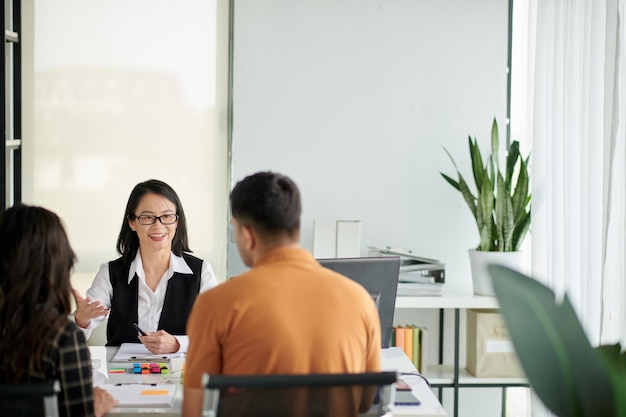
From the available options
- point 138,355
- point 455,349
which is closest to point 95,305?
point 138,355

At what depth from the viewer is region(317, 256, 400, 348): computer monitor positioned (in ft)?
8.49

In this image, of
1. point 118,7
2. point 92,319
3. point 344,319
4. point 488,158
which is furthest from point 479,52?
point 344,319

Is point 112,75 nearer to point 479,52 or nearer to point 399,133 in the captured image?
point 399,133

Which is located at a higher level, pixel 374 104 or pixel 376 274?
pixel 374 104

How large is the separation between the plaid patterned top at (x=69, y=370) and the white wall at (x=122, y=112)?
256 cm

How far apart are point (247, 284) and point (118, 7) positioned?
9.89 feet

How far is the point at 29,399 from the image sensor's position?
168cm

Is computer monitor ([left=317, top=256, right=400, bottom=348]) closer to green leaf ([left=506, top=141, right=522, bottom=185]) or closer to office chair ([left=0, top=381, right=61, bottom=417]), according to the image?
office chair ([left=0, top=381, right=61, bottom=417])

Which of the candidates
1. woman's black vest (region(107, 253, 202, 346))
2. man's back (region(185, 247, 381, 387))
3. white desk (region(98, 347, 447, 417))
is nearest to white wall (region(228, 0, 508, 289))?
woman's black vest (region(107, 253, 202, 346))

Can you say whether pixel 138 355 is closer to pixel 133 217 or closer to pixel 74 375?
pixel 133 217

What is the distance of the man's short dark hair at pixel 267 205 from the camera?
1.95 metres

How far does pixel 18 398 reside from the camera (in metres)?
1.67

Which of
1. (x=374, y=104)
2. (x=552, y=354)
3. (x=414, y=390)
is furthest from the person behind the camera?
(x=374, y=104)

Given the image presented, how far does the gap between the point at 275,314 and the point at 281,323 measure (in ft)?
0.08
